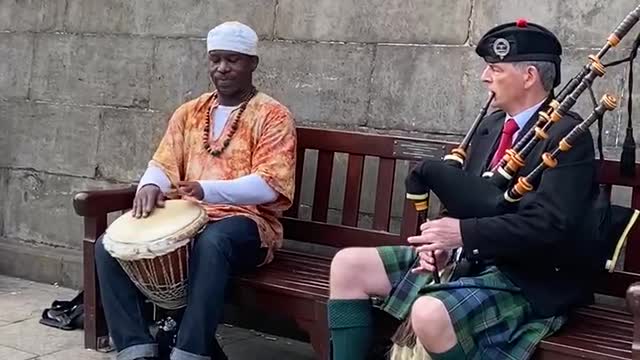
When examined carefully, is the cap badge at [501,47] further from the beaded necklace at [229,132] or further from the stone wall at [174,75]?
the beaded necklace at [229,132]

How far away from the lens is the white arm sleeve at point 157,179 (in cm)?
462

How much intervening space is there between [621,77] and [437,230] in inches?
49.0

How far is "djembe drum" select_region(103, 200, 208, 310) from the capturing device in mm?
4109

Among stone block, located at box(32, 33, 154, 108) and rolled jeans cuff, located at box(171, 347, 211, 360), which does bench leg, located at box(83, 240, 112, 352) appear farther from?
stone block, located at box(32, 33, 154, 108)

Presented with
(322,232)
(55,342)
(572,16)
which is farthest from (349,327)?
(55,342)

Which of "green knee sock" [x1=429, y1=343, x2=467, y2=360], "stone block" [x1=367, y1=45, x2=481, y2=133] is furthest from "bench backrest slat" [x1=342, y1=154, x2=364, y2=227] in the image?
"green knee sock" [x1=429, y1=343, x2=467, y2=360]

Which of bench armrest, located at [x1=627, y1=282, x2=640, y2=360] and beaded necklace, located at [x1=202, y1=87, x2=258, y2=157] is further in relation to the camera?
beaded necklace, located at [x1=202, y1=87, x2=258, y2=157]

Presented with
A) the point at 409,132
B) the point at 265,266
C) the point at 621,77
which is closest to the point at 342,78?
the point at 409,132

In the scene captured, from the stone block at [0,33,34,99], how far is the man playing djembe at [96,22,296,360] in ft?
6.01

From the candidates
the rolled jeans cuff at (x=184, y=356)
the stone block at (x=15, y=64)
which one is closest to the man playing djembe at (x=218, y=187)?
the rolled jeans cuff at (x=184, y=356)

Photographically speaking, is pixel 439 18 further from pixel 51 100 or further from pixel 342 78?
pixel 51 100

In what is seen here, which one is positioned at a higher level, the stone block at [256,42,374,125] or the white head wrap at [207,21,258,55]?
the white head wrap at [207,21,258,55]

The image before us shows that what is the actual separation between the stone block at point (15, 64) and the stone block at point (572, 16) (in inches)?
120

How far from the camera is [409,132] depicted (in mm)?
4805
